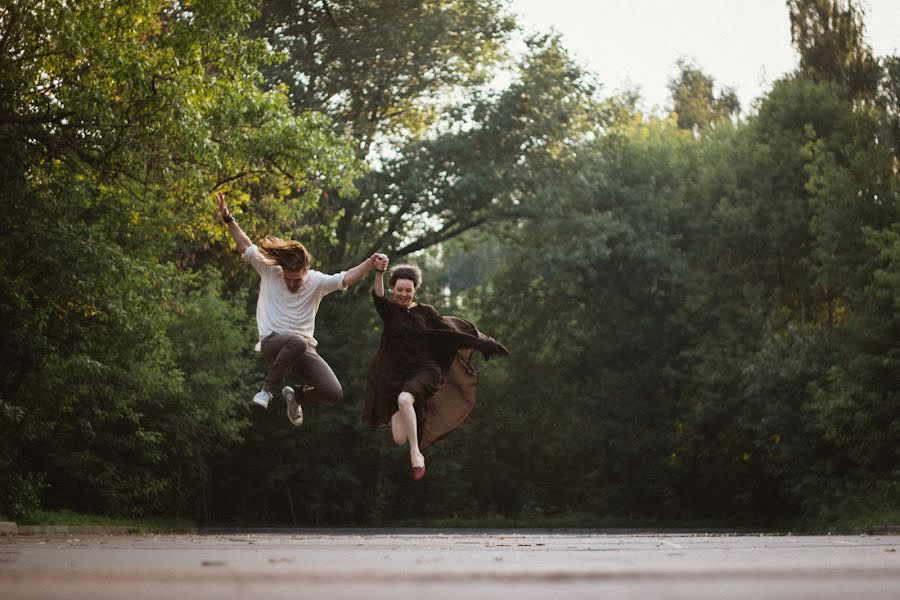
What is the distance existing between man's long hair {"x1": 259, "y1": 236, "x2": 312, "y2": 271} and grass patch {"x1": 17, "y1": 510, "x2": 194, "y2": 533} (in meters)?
11.5

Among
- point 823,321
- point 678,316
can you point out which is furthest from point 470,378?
point 678,316

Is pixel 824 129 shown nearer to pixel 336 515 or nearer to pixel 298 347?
pixel 336 515

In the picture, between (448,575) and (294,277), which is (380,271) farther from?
(448,575)

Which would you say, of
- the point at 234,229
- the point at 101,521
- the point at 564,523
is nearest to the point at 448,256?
the point at 564,523

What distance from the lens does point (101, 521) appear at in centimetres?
2408

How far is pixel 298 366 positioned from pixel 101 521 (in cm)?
1336

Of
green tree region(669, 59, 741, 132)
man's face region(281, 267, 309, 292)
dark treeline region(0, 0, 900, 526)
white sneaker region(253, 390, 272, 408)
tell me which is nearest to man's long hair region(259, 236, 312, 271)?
man's face region(281, 267, 309, 292)

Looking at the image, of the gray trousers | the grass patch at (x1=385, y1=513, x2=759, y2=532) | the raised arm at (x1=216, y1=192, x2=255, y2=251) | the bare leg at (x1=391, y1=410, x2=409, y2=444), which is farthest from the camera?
the grass patch at (x1=385, y1=513, x2=759, y2=532)

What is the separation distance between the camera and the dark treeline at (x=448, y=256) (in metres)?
19.3

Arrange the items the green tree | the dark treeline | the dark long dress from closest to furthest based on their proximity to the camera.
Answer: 1. the dark long dress
2. the dark treeline
3. the green tree

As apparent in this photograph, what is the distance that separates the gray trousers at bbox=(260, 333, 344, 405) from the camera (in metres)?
11.6

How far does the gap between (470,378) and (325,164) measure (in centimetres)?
956

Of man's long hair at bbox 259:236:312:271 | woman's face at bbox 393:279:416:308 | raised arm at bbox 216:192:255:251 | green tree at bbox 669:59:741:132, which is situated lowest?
woman's face at bbox 393:279:416:308

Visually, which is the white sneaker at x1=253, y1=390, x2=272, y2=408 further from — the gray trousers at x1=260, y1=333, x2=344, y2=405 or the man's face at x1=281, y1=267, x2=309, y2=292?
the man's face at x1=281, y1=267, x2=309, y2=292
